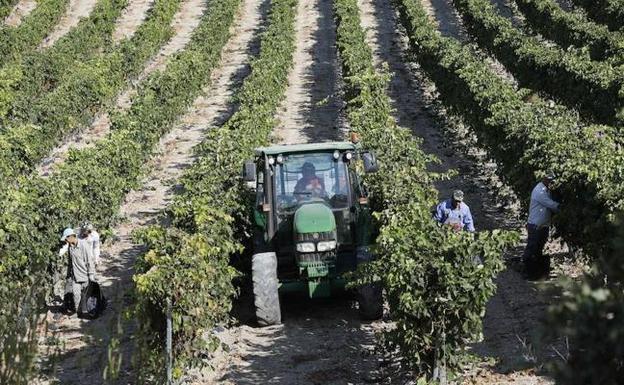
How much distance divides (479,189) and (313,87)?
12931 millimetres

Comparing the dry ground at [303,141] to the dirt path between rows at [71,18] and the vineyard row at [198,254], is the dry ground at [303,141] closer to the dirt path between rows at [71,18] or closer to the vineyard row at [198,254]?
the dirt path between rows at [71,18]

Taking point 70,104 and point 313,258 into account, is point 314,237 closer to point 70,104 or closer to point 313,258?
point 313,258

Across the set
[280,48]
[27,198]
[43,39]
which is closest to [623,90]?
[27,198]

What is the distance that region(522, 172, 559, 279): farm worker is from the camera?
1209 centimetres

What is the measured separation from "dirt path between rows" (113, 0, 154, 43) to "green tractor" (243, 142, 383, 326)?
28.4 metres

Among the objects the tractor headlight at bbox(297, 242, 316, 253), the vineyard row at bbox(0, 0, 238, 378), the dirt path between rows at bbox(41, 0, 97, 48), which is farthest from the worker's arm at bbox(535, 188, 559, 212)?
the dirt path between rows at bbox(41, 0, 97, 48)

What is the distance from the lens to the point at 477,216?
15938 mm

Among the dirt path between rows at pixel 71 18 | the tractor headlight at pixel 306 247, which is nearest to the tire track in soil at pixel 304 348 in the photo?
the tractor headlight at pixel 306 247

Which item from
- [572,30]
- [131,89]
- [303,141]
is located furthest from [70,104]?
[572,30]

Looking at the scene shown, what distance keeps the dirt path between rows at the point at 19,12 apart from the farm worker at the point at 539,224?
106ft

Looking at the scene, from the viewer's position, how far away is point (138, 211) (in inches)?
713

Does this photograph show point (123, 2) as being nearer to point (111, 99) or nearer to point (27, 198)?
point (111, 99)

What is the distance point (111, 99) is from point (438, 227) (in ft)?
68.2

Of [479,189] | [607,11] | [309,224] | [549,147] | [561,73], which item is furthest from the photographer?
[607,11]
